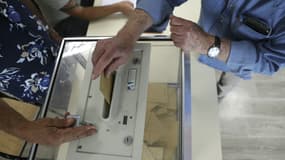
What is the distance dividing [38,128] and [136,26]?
36 cm

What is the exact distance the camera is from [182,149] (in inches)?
28.5

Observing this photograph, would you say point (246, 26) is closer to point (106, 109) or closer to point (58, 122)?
point (106, 109)

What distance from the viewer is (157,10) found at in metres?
0.79

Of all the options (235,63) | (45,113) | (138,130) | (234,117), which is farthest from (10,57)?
(234,117)

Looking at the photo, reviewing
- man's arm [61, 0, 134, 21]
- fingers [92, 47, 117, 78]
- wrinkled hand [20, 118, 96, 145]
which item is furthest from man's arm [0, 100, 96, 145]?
man's arm [61, 0, 134, 21]

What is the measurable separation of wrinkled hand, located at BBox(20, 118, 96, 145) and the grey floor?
3.46ft

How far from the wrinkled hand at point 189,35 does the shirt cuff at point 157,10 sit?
77 millimetres

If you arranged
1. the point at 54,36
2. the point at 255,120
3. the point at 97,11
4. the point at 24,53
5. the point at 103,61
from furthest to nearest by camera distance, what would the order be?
the point at 255,120, the point at 97,11, the point at 54,36, the point at 24,53, the point at 103,61

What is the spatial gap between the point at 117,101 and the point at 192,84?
0.35 meters

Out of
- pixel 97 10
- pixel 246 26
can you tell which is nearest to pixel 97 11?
pixel 97 10

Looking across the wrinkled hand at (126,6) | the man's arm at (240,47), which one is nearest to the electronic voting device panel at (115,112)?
the man's arm at (240,47)

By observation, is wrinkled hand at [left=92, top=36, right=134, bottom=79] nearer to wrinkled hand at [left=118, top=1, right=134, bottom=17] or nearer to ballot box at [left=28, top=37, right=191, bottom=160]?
ballot box at [left=28, top=37, right=191, bottom=160]

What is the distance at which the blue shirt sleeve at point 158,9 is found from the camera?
786 millimetres

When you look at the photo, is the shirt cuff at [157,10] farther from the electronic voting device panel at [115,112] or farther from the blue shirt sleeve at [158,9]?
the electronic voting device panel at [115,112]
